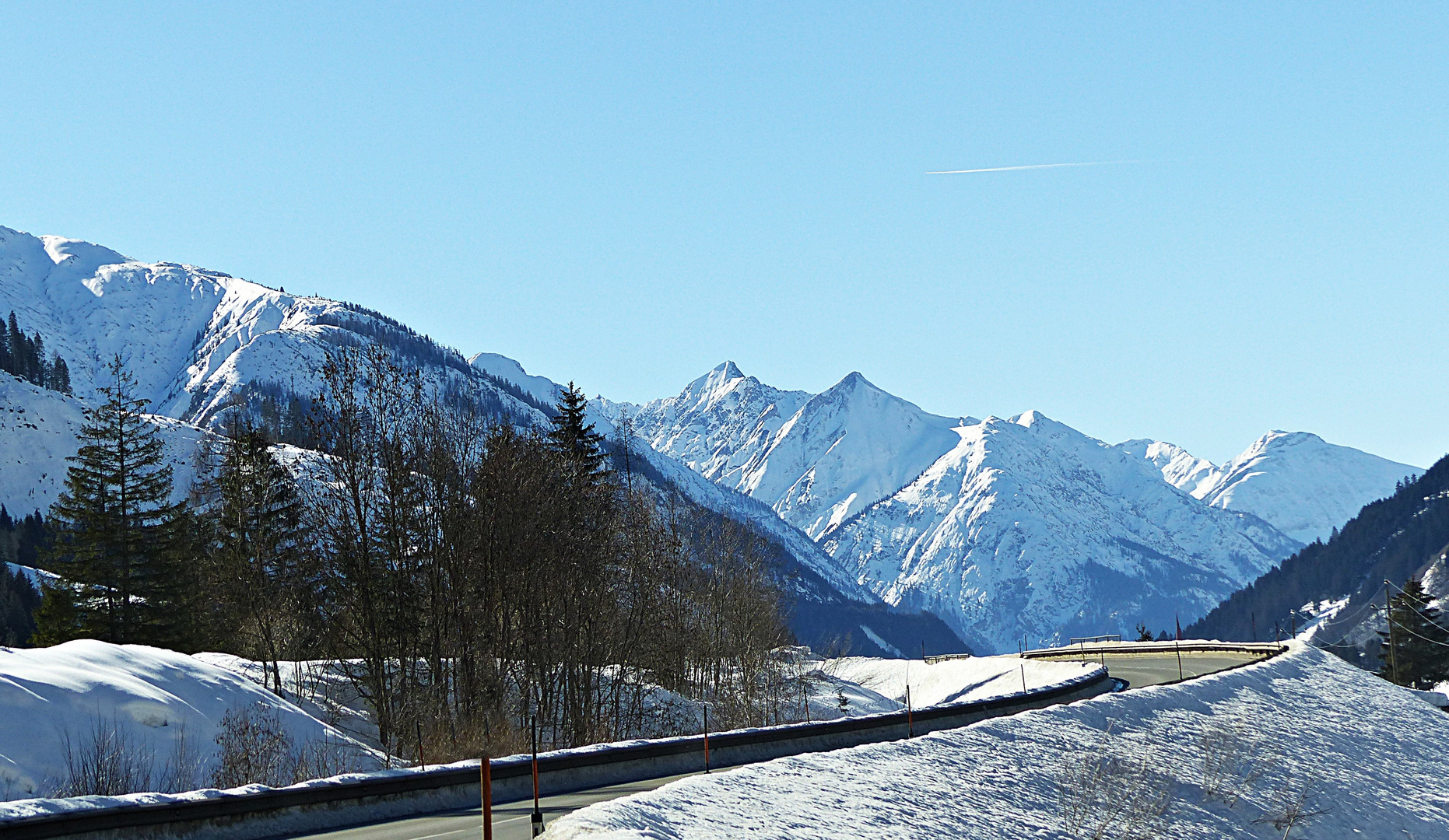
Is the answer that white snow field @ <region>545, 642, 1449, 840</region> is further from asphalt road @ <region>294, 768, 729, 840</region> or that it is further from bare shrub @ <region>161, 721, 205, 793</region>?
bare shrub @ <region>161, 721, 205, 793</region>

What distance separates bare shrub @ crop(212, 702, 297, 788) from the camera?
909 inches

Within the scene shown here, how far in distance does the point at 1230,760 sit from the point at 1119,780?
280 inches

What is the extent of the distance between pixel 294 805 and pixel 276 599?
85.3 ft

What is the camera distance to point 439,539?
141 feet

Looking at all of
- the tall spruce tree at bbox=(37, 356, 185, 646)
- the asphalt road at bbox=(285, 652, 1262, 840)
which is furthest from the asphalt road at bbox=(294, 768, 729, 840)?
the tall spruce tree at bbox=(37, 356, 185, 646)

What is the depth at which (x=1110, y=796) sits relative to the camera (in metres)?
27.3

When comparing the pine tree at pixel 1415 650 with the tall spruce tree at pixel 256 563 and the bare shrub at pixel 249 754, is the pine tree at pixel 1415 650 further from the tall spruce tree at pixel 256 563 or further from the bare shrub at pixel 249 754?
the bare shrub at pixel 249 754

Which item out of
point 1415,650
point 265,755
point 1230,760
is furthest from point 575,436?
point 1415,650

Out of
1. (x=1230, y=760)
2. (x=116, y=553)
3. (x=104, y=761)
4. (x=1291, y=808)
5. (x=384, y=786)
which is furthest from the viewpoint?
(x=116, y=553)

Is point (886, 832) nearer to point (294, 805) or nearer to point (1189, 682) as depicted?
point (294, 805)

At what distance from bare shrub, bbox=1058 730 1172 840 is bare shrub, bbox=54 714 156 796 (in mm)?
16584

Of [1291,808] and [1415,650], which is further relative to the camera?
[1415,650]

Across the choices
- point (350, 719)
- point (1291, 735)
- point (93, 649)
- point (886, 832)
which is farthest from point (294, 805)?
point (1291, 735)

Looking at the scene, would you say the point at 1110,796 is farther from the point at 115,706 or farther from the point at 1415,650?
the point at 1415,650
